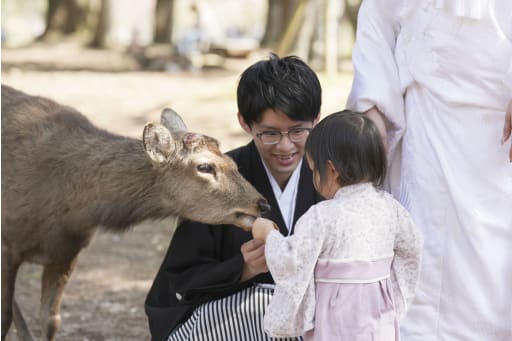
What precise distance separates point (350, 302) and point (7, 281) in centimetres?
328

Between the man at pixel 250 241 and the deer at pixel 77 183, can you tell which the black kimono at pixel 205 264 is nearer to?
the man at pixel 250 241

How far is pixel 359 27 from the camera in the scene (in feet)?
15.1

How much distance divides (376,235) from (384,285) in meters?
0.22

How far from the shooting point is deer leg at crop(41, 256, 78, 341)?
6.68 metres

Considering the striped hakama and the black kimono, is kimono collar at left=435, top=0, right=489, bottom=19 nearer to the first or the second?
the black kimono

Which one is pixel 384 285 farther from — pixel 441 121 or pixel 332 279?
pixel 441 121

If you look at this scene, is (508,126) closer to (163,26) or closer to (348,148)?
(348,148)

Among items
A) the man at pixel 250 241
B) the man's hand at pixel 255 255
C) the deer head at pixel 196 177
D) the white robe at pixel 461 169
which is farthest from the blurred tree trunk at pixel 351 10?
the man's hand at pixel 255 255

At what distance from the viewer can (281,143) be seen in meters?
4.63

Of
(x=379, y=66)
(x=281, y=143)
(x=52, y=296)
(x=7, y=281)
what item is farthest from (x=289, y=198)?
(x=52, y=296)

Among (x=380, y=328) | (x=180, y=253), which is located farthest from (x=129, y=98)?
(x=380, y=328)

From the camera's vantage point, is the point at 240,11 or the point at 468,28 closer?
the point at 468,28

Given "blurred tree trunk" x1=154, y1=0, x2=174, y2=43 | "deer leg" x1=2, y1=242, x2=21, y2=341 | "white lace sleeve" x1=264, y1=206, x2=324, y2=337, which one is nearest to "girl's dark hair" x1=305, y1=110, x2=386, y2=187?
"white lace sleeve" x1=264, y1=206, x2=324, y2=337

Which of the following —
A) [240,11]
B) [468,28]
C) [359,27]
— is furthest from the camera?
[240,11]
